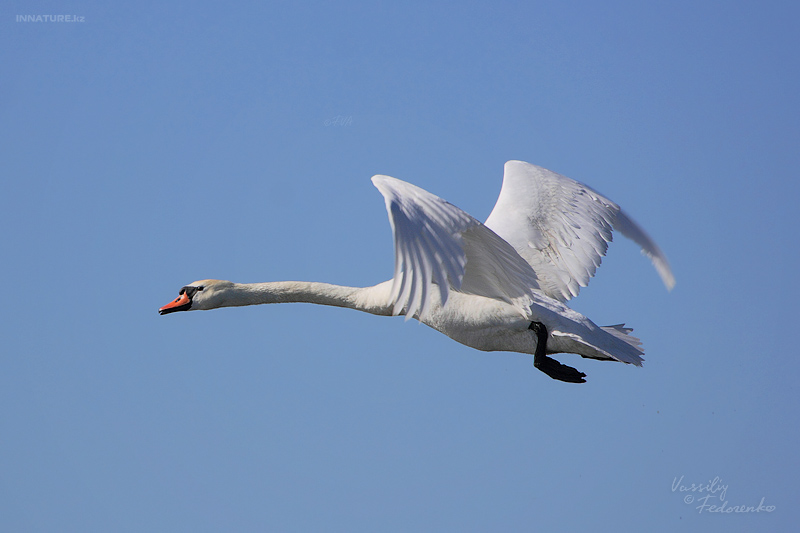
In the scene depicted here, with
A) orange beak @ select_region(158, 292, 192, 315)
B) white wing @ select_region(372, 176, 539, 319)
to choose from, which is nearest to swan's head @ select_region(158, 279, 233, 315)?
orange beak @ select_region(158, 292, 192, 315)

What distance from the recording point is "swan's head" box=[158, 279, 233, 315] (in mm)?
11859

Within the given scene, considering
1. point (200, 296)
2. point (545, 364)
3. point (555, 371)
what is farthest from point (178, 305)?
point (555, 371)

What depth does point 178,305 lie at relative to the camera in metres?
12.1

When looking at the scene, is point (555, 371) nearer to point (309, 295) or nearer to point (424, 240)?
point (424, 240)

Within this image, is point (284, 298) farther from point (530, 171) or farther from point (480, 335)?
point (530, 171)

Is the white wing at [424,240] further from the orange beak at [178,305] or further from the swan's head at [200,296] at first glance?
the orange beak at [178,305]

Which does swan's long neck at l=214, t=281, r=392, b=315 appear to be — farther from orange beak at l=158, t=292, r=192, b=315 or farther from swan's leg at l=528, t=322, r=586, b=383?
swan's leg at l=528, t=322, r=586, b=383

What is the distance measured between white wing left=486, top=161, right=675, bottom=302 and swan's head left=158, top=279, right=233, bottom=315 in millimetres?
3747

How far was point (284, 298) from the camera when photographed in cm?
1165

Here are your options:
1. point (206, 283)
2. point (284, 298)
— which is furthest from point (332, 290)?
point (206, 283)

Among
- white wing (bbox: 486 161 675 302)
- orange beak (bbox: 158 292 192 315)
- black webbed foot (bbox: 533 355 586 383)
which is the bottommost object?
black webbed foot (bbox: 533 355 586 383)

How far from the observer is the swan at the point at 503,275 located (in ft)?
27.1

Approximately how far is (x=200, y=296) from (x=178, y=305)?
37 centimetres

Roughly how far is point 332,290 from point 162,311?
8.24 ft
